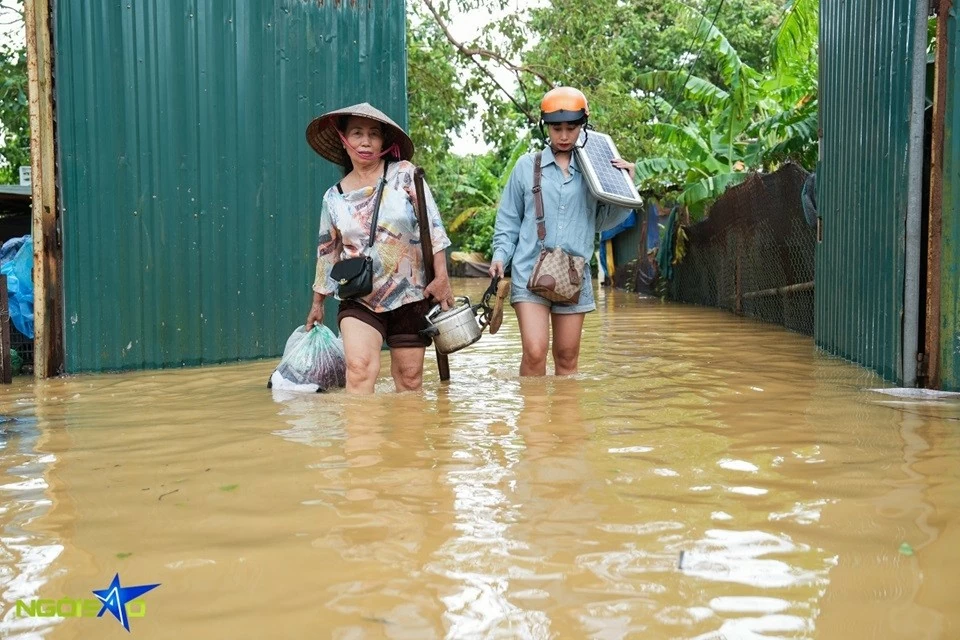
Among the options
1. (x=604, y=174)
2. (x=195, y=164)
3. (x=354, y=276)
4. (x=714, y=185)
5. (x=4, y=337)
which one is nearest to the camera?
(x=354, y=276)

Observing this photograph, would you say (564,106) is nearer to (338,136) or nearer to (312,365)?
(338,136)

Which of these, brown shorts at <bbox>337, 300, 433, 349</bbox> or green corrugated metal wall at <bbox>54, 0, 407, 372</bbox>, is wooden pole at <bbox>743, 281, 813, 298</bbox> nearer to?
green corrugated metal wall at <bbox>54, 0, 407, 372</bbox>

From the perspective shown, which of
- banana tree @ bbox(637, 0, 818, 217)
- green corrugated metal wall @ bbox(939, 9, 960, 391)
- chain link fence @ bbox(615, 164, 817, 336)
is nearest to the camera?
green corrugated metal wall @ bbox(939, 9, 960, 391)

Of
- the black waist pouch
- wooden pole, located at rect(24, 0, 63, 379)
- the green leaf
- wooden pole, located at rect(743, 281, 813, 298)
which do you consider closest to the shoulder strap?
the black waist pouch

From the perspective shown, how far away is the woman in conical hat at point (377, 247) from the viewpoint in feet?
18.1

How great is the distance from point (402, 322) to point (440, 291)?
27cm

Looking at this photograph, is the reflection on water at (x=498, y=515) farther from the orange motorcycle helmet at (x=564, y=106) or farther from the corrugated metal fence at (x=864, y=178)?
the orange motorcycle helmet at (x=564, y=106)

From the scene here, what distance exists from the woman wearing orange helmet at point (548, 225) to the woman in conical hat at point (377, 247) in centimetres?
55

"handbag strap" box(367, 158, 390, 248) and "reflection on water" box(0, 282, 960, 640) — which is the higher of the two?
"handbag strap" box(367, 158, 390, 248)

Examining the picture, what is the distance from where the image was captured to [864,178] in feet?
22.5

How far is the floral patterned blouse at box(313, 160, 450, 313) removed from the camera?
18.1ft

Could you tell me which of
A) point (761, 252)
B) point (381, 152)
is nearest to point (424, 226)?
point (381, 152)

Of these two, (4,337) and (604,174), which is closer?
(604,174)

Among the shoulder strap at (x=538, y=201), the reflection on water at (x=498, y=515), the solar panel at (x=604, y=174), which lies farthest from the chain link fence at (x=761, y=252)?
the reflection on water at (x=498, y=515)
